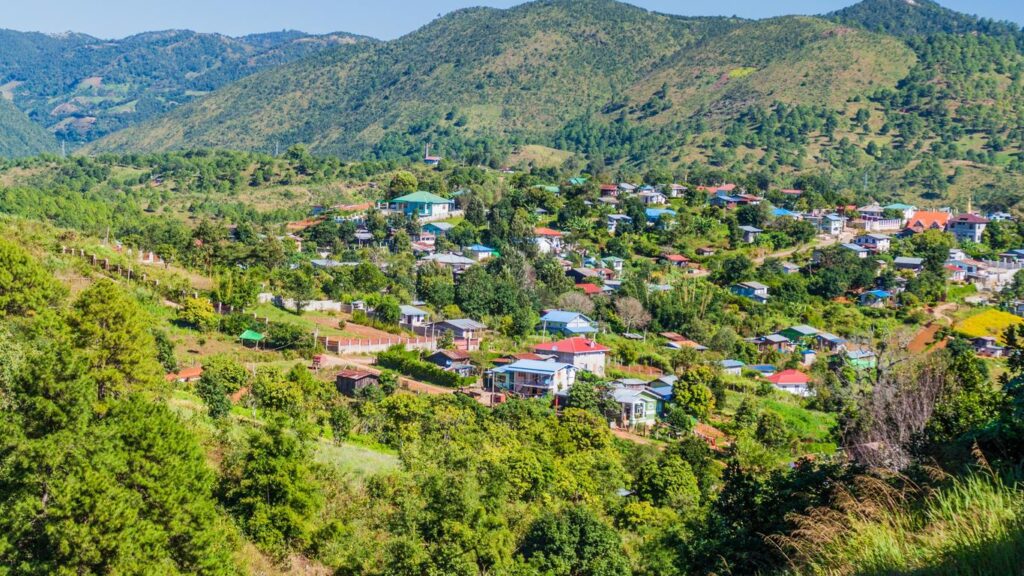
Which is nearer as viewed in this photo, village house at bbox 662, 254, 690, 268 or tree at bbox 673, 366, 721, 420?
tree at bbox 673, 366, 721, 420

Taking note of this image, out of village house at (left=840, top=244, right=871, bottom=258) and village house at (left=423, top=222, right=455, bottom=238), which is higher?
village house at (left=423, top=222, right=455, bottom=238)

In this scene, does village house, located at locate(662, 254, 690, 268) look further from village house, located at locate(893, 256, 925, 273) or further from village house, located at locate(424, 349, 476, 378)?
village house, located at locate(424, 349, 476, 378)

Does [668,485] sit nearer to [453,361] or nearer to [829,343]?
[453,361]

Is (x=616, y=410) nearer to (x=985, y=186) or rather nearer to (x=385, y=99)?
(x=985, y=186)

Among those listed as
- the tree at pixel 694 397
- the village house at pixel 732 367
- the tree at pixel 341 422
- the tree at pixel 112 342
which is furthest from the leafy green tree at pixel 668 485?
the village house at pixel 732 367

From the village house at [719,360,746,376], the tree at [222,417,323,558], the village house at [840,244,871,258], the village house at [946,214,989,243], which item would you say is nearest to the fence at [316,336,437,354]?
the village house at [719,360,746,376]

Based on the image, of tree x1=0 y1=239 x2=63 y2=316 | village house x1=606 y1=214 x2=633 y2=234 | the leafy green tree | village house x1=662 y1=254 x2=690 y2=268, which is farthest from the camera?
village house x1=606 y1=214 x2=633 y2=234
